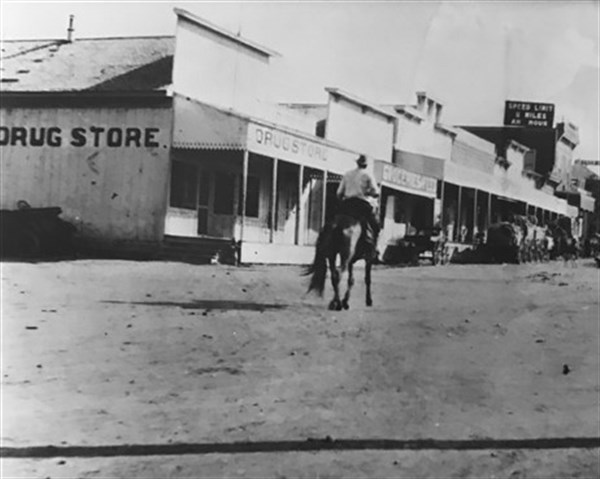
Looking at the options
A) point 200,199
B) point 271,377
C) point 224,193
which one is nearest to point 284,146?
point 224,193

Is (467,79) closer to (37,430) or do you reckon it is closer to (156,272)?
(156,272)

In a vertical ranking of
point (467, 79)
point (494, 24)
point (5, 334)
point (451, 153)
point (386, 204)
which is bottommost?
point (5, 334)

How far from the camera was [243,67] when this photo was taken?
14.8 ft

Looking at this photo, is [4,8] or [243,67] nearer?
[4,8]

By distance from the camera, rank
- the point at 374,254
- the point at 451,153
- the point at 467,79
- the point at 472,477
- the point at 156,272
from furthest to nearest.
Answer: the point at 374,254
the point at 451,153
the point at 467,79
the point at 156,272
the point at 472,477

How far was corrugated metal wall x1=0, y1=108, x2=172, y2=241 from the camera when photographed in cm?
338

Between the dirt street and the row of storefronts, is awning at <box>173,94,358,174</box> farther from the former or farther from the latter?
the dirt street

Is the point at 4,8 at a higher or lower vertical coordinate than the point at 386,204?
higher

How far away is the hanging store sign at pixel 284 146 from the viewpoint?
4.01 m

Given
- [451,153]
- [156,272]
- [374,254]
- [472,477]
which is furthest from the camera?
[374,254]

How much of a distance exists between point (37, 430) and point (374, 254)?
6.97ft

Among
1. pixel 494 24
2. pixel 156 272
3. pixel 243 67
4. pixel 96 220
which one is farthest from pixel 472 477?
pixel 243 67

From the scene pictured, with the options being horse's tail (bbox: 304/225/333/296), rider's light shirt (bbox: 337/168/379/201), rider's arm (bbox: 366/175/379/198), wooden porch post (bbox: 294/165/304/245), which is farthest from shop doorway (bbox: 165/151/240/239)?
rider's arm (bbox: 366/175/379/198)

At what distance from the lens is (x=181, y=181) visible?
14.1ft
